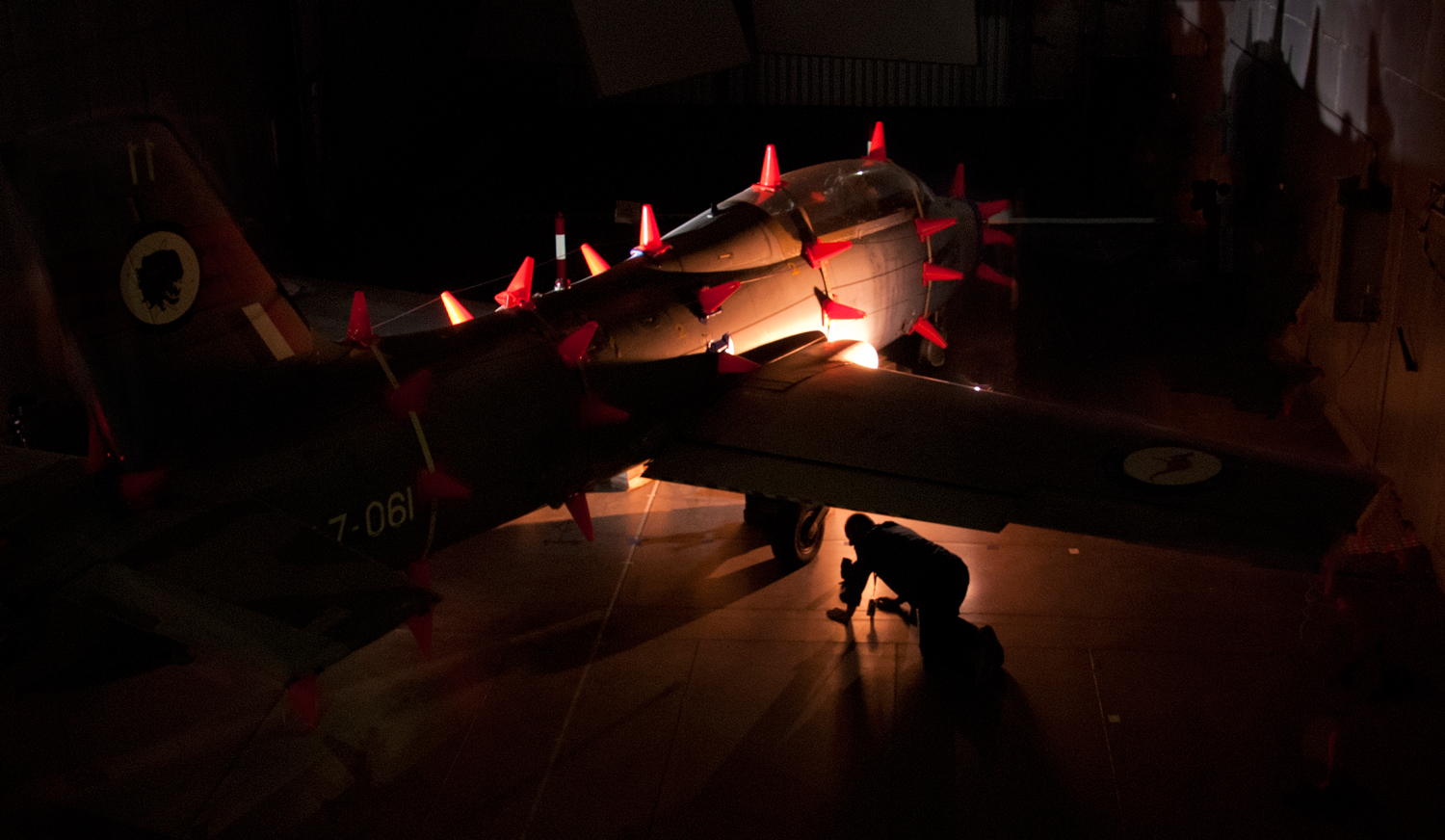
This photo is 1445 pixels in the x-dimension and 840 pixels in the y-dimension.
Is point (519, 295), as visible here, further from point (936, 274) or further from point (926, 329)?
point (926, 329)

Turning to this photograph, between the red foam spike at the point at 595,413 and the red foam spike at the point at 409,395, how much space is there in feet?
4.18

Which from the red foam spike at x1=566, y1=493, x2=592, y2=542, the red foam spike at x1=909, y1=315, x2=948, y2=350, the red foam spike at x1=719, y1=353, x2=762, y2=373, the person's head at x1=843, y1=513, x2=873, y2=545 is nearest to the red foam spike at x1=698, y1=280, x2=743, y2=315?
the red foam spike at x1=719, y1=353, x2=762, y2=373

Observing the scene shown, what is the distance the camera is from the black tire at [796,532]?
10039 millimetres

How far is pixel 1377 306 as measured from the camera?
12.0 metres

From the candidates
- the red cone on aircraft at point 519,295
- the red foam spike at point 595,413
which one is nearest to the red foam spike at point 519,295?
the red cone on aircraft at point 519,295

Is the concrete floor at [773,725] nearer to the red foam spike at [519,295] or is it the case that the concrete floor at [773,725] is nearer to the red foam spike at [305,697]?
the red foam spike at [305,697]

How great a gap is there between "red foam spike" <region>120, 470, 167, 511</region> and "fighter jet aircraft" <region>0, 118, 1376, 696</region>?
0.04 feet

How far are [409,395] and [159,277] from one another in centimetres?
163

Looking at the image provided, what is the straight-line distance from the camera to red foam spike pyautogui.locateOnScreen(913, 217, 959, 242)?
1215 cm

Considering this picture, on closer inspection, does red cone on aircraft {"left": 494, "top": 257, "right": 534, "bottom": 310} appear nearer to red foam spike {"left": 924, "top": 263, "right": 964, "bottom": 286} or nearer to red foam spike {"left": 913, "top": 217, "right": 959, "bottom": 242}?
red foam spike {"left": 913, "top": 217, "right": 959, "bottom": 242}

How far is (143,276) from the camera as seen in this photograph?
6570 millimetres

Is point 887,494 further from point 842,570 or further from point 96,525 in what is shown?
point 96,525

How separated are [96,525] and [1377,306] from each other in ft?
37.7

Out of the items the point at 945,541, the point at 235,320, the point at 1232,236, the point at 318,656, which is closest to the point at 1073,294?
the point at 1232,236
